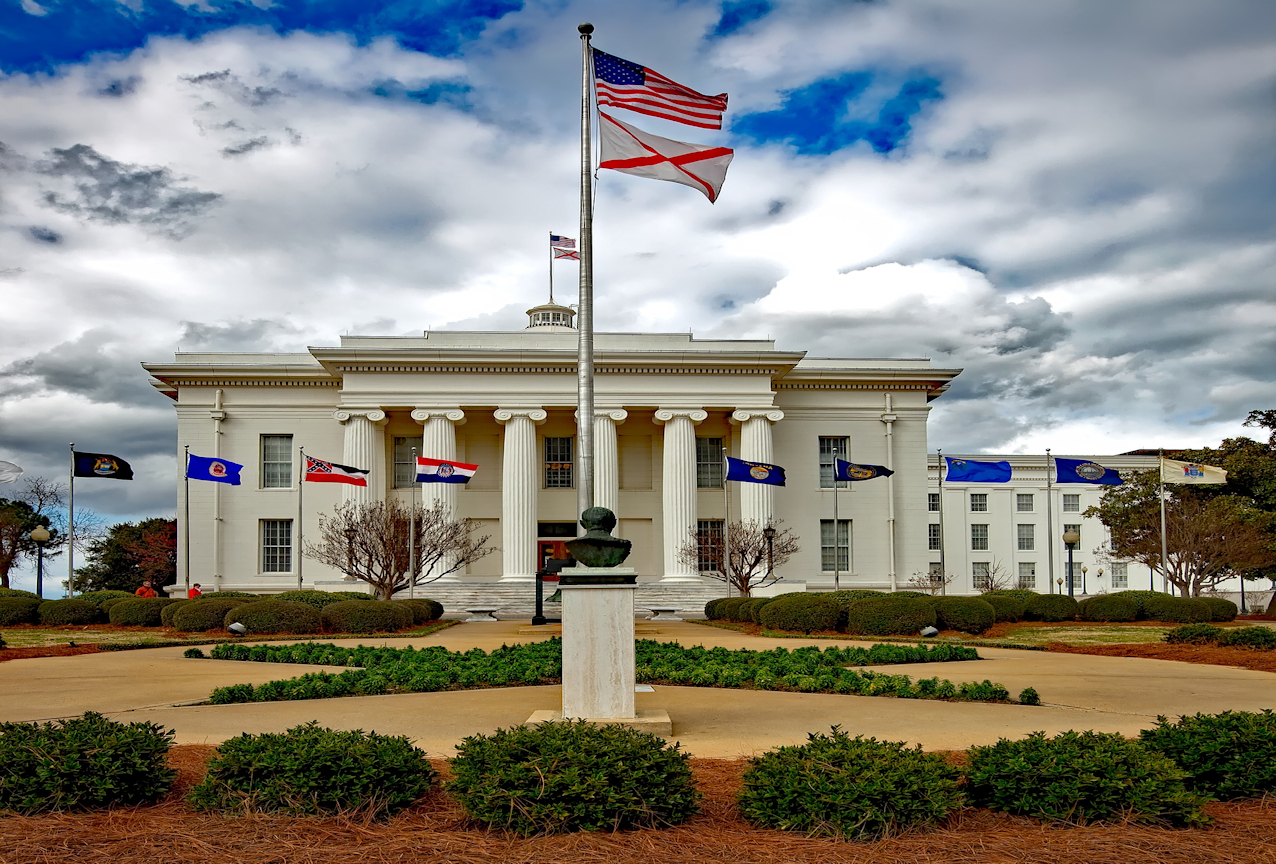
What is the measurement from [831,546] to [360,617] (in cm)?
2952

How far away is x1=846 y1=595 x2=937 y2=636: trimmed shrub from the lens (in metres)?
24.9

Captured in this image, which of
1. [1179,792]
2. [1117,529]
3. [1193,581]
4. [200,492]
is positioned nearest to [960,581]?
[1117,529]

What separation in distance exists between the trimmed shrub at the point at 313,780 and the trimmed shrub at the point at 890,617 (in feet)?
63.7

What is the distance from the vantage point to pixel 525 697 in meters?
13.3

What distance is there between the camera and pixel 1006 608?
32594mm

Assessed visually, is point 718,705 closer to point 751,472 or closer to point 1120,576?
point 751,472

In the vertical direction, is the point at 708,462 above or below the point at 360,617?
above

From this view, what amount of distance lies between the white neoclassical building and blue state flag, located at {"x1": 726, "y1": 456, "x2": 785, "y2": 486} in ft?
18.1

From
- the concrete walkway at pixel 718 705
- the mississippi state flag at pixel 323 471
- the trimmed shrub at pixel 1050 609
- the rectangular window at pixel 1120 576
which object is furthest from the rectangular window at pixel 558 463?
the rectangular window at pixel 1120 576

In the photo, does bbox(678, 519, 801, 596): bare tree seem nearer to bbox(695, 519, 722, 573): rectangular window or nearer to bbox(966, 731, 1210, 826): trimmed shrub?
bbox(695, 519, 722, 573): rectangular window

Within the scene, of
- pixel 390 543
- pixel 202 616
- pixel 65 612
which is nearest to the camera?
pixel 202 616

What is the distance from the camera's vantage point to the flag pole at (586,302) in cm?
1444

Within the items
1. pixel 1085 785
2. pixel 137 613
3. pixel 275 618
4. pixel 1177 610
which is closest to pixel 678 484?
pixel 1177 610

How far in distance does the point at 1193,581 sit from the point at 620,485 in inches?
1012
